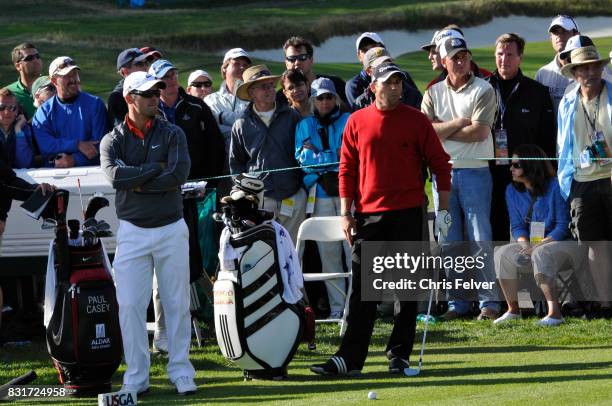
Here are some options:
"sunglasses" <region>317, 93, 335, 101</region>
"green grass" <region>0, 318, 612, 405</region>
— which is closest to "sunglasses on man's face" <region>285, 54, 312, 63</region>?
"sunglasses" <region>317, 93, 335, 101</region>

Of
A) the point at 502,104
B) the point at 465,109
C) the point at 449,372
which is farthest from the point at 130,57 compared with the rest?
the point at 449,372

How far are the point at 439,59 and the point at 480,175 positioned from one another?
3.97ft

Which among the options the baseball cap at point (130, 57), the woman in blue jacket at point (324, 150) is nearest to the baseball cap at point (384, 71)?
the woman in blue jacket at point (324, 150)

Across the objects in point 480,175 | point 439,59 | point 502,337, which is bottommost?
point 502,337

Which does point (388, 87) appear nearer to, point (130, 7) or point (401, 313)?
point (401, 313)

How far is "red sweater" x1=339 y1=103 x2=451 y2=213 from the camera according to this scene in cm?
920

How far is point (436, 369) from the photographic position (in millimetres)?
9367

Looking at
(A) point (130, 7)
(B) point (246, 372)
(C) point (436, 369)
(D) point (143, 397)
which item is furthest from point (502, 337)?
(A) point (130, 7)

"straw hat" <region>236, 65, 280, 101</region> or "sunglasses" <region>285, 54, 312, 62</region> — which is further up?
"sunglasses" <region>285, 54, 312, 62</region>

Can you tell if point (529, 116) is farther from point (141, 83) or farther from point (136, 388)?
point (136, 388)

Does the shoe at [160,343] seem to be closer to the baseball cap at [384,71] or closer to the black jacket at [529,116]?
the baseball cap at [384,71]

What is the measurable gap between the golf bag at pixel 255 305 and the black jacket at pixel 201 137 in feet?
7.73

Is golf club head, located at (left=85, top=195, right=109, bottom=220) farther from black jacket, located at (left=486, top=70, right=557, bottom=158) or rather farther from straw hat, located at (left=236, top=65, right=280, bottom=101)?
black jacket, located at (left=486, top=70, right=557, bottom=158)

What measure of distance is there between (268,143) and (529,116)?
219cm
